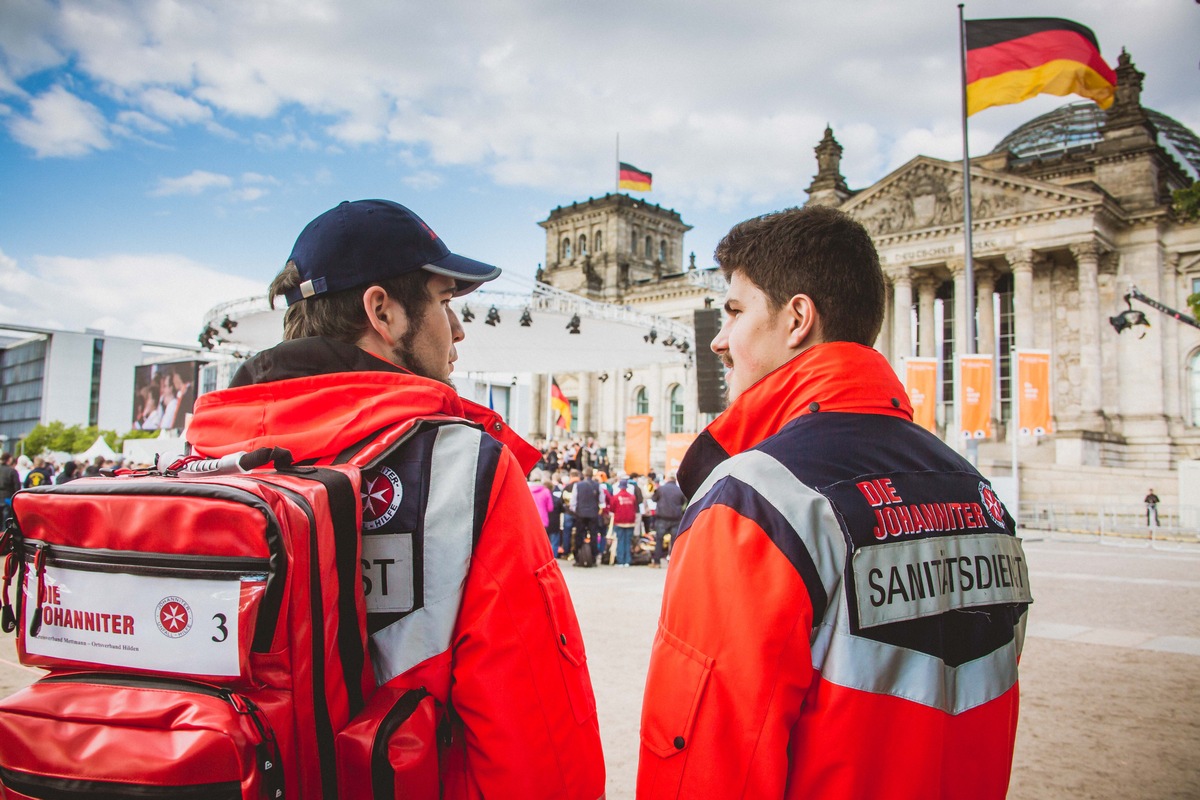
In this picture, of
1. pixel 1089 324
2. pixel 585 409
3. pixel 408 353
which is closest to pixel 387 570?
pixel 408 353

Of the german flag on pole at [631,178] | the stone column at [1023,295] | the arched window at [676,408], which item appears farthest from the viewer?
the arched window at [676,408]

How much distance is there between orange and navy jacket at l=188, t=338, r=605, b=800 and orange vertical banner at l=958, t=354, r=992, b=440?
19171 millimetres

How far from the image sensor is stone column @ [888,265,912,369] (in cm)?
3906

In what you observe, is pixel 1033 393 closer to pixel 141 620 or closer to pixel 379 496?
pixel 379 496

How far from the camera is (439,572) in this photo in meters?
1.48

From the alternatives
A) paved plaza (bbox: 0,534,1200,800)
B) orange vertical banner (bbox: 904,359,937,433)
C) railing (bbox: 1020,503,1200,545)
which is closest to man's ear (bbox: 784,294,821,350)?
paved plaza (bbox: 0,534,1200,800)

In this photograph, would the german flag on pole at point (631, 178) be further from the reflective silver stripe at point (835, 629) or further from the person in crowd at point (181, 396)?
the reflective silver stripe at point (835, 629)

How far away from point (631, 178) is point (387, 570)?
156 ft

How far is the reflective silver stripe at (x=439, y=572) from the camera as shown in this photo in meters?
1.46

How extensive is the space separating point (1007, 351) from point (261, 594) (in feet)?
142

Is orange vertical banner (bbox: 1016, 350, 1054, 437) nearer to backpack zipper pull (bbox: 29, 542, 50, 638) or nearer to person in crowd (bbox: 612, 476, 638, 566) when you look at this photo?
person in crowd (bbox: 612, 476, 638, 566)

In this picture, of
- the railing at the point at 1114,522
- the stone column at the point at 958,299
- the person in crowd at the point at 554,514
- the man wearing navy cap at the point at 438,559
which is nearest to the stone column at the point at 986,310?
the stone column at the point at 958,299

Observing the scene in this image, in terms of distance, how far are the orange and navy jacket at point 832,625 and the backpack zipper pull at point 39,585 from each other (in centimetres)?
111

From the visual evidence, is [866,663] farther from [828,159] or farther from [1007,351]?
[828,159]
